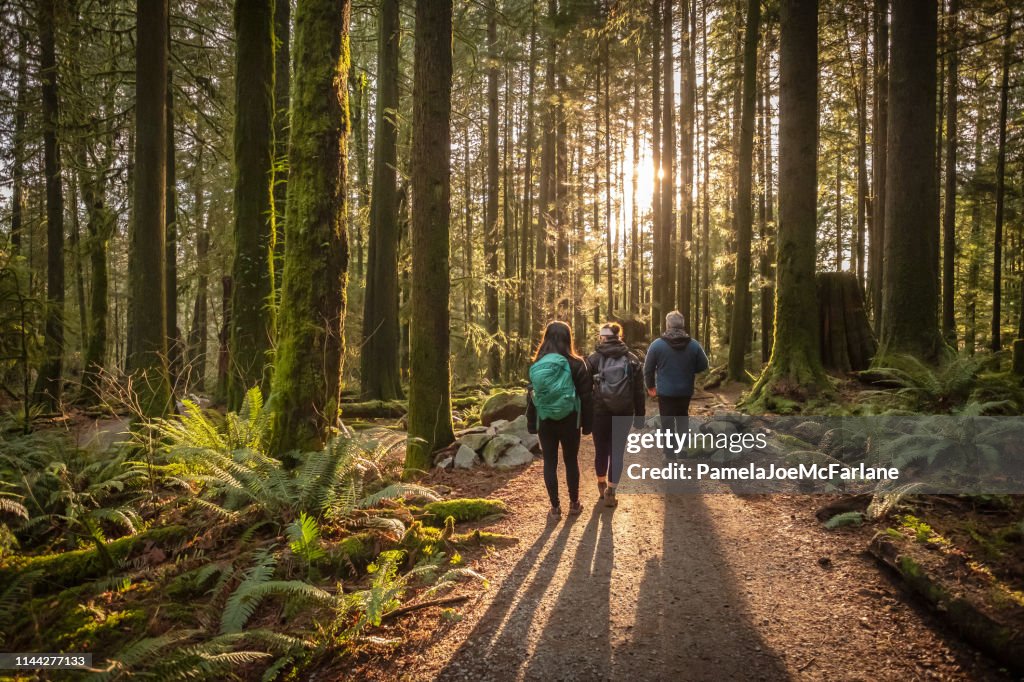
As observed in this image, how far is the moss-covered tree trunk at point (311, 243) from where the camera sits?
18.3ft

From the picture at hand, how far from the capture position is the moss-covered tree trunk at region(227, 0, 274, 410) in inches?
305

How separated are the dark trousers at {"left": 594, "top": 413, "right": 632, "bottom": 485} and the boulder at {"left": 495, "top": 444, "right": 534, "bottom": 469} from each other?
208 cm

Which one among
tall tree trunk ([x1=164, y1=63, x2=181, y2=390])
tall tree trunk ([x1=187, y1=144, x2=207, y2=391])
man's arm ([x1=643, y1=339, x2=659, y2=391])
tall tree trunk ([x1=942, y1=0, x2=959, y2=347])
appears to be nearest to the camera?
man's arm ([x1=643, y1=339, x2=659, y2=391])

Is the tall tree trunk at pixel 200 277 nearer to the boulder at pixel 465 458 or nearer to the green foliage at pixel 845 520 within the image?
the boulder at pixel 465 458

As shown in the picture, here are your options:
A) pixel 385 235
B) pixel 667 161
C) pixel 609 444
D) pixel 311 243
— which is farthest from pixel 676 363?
pixel 667 161

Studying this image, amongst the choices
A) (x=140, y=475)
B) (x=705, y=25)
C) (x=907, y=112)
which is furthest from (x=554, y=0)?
(x=140, y=475)

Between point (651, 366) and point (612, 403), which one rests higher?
point (651, 366)

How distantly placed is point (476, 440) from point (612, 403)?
117 inches

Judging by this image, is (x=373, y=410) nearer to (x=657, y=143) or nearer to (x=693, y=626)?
(x=693, y=626)

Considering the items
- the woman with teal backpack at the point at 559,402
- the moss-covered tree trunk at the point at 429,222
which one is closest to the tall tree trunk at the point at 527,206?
the moss-covered tree trunk at the point at 429,222

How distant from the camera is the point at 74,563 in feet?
13.4

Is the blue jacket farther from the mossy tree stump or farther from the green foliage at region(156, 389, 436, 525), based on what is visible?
the mossy tree stump

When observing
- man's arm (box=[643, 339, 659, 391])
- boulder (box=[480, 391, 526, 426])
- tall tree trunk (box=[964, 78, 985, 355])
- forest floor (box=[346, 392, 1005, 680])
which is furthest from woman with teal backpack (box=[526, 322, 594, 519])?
tall tree trunk (box=[964, 78, 985, 355])

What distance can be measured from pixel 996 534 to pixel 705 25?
19.1 m
